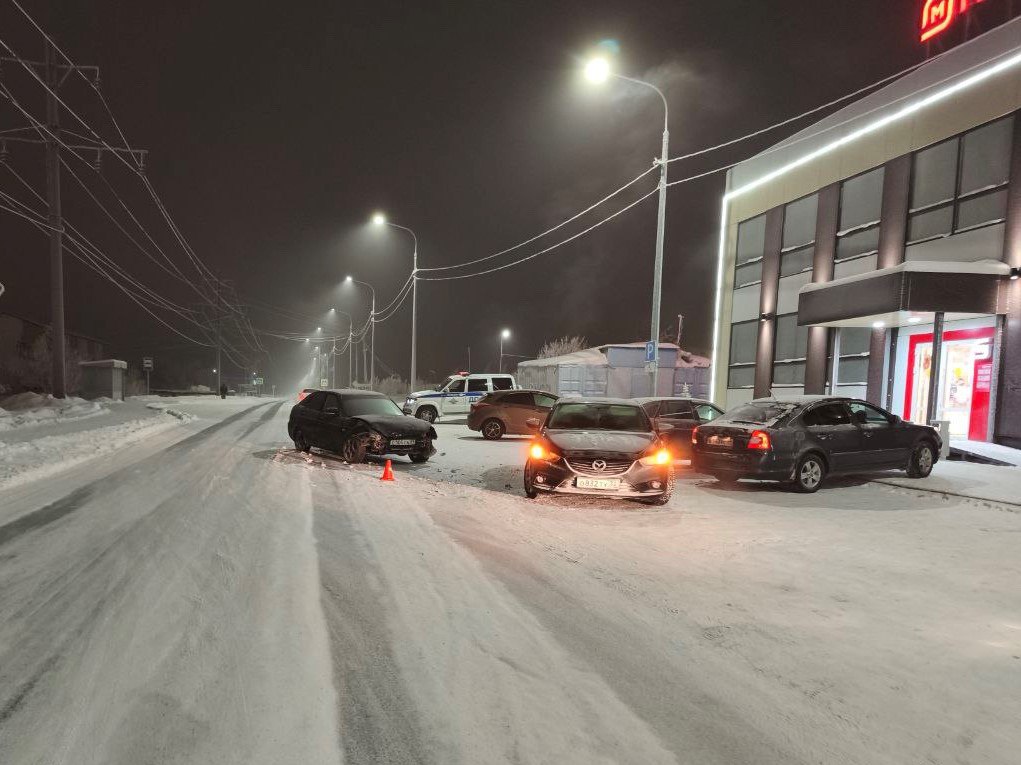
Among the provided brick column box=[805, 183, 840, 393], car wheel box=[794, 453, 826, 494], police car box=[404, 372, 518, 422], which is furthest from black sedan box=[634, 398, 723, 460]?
police car box=[404, 372, 518, 422]

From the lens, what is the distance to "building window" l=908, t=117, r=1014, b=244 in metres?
14.5

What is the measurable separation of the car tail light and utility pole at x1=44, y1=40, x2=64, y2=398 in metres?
22.7

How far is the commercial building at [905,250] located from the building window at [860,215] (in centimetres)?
4

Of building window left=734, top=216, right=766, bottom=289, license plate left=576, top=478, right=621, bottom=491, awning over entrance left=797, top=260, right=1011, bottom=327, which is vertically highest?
building window left=734, top=216, right=766, bottom=289

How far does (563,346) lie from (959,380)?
54459 mm

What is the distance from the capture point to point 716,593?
15.9ft

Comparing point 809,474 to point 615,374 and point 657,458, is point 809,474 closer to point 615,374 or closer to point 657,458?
point 657,458

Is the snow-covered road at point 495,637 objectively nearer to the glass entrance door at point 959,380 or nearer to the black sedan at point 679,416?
the black sedan at point 679,416

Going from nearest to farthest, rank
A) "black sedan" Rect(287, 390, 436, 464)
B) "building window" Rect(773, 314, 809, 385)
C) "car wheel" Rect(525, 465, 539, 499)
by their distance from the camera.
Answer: "car wheel" Rect(525, 465, 539, 499) < "black sedan" Rect(287, 390, 436, 464) < "building window" Rect(773, 314, 809, 385)

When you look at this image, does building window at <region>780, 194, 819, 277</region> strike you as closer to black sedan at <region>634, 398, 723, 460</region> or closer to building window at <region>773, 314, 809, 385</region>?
building window at <region>773, 314, 809, 385</region>

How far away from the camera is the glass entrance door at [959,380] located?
48.6 ft

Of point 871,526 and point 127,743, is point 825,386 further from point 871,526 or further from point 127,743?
point 127,743

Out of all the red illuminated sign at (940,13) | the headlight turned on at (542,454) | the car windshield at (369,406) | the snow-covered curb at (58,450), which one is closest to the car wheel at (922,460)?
the headlight turned on at (542,454)

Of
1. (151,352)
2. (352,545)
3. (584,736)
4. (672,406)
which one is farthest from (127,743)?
(151,352)
